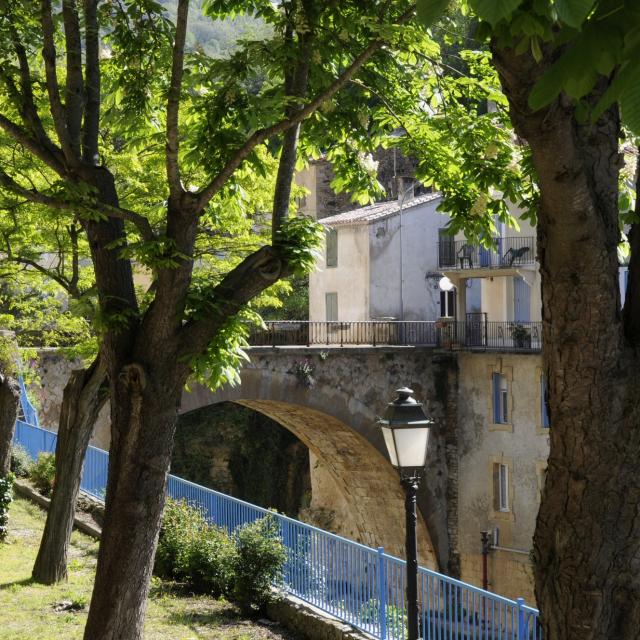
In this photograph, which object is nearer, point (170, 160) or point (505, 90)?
point (505, 90)

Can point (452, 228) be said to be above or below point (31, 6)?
below

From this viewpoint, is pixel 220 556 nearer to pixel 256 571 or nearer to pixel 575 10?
pixel 256 571

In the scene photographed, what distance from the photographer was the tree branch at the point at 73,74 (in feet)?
27.3

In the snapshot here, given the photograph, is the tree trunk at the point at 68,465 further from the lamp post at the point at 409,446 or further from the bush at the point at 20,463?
the bush at the point at 20,463

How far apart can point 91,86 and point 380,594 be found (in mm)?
5503

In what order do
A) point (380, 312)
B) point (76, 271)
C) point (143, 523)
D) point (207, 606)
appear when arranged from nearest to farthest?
point (143, 523)
point (207, 606)
point (76, 271)
point (380, 312)

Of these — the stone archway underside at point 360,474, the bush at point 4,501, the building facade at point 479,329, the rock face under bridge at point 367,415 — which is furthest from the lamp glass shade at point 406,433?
the stone archway underside at point 360,474

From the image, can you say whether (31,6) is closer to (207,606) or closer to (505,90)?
(505,90)

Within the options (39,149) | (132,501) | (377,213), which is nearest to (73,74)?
(39,149)

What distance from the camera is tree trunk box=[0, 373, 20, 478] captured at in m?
15.2

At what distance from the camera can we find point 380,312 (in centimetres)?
3297

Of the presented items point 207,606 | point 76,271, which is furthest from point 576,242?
point 76,271

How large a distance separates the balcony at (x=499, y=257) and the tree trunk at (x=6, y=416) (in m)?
16.2

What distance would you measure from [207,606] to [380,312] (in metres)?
22.0
